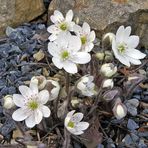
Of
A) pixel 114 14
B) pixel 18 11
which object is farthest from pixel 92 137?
pixel 18 11

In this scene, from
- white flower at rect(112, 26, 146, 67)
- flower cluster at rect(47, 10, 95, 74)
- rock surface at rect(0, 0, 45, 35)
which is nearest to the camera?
flower cluster at rect(47, 10, 95, 74)

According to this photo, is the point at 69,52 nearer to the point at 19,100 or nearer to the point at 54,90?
the point at 54,90

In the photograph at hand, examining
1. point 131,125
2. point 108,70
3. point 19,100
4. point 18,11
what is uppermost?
point 108,70

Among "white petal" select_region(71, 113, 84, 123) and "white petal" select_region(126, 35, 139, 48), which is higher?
"white petal" select_region(126, 35, 139, 48)

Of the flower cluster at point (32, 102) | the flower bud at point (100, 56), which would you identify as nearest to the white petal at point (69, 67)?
the flower cluster at point (32, 102)

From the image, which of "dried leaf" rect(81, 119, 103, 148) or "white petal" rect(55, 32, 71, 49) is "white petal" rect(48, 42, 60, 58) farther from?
"dried leaf" rect(81, 119, 103, 148)

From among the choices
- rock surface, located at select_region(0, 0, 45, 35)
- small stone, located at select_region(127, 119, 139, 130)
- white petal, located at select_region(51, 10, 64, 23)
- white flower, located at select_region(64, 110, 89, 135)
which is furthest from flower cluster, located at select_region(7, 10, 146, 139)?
rock surface, located at select_region(0, 0, 45, 35)

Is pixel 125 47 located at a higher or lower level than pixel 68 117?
higher
